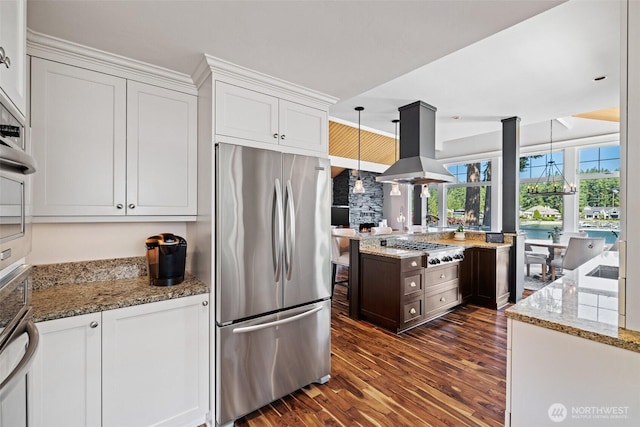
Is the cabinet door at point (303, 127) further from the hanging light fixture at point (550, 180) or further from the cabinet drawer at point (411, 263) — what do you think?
the hanging light fixture at point (550, 180)

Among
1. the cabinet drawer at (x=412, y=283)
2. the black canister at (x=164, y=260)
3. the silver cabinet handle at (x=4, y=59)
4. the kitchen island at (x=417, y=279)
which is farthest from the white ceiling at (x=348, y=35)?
Answer: the cabinet drawer at (x=412, y=283)

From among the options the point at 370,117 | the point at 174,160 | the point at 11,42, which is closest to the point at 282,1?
the point at 11,42

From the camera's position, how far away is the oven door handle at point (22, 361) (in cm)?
73

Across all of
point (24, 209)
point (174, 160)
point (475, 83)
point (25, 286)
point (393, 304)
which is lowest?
point (393, 304)

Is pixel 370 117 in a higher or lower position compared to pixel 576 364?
higher

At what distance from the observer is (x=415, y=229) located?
641 cm

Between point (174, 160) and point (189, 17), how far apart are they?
0.91 metres

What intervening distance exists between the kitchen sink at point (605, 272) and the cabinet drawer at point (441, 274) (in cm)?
149

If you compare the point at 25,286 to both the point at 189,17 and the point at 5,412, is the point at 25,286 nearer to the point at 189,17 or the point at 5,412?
the point at 5,412

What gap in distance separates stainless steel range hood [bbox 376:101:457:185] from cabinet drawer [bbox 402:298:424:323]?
149cm

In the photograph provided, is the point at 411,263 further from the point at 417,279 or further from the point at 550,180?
the point at 550,180

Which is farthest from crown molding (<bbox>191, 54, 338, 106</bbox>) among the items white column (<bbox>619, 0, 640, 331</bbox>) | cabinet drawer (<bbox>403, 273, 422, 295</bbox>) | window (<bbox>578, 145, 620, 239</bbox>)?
window (<bbox>578, 145, 620, 239</bbox>)

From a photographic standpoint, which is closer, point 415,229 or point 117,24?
point 117,24

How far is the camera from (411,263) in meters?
3.27
